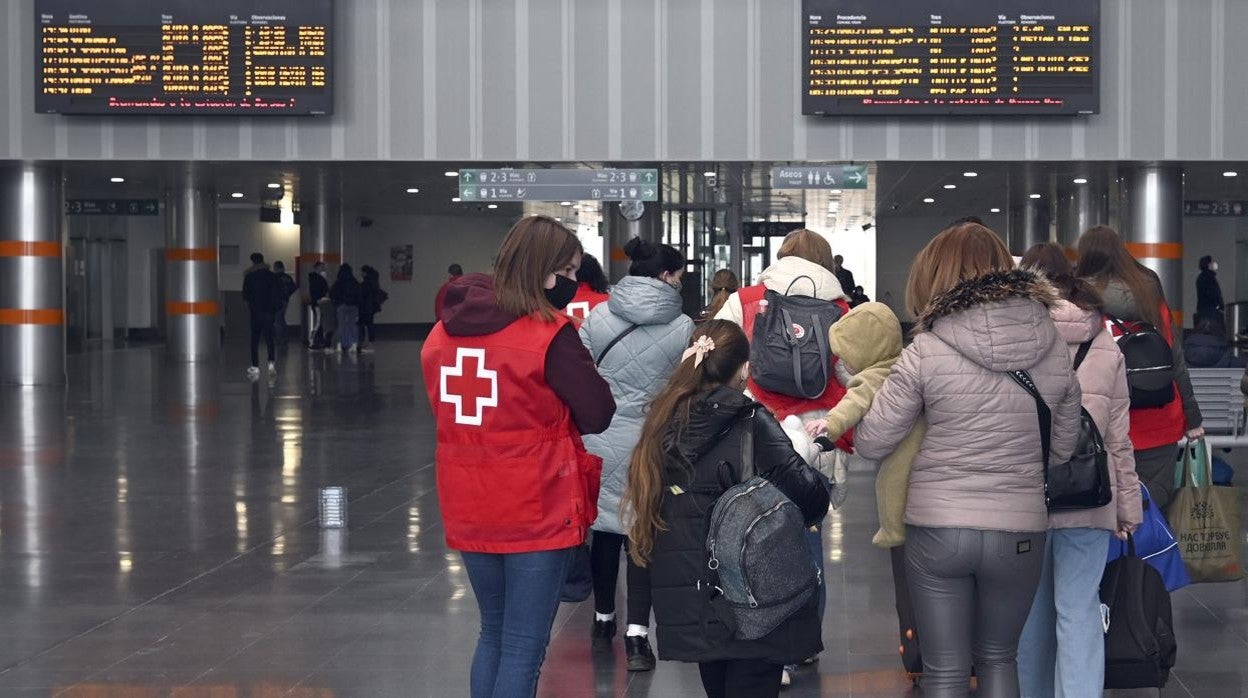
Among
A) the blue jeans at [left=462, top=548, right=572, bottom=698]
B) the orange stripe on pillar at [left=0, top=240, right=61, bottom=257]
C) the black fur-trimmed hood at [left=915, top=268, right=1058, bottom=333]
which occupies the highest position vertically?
the orange stripe on pillar at [left=0, top=240, right=61, bottom=257]

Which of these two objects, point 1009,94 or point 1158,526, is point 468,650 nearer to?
point 1158,526

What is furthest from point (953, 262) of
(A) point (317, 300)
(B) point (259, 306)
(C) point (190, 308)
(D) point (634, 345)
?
(A) point (317, 300)

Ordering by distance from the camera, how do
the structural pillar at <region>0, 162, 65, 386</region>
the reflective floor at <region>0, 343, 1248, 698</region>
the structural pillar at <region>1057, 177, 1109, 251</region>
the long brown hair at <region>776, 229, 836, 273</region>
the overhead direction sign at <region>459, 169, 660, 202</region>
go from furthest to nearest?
1. the structural pillar at <region>1057, 177, 1109, 251</region>
2. the structural pillar at <region>0, 162, 65, 386</region>
3. the overhead direction sign at <region>459, 169, 660, 202</region>
4. the long brown hair at <region>776, 229, 836, 273</region>
5. the reflective floor at <region>0, 343, 1248, 698</region>

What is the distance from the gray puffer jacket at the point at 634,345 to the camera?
558cm

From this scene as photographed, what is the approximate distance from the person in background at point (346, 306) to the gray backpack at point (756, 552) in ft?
84.3

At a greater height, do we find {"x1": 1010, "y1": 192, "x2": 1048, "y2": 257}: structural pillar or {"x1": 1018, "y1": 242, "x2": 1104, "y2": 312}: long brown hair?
{"x1": 1010, "y1": 192, "x2": 1048, "y2": 257}: structural pillar

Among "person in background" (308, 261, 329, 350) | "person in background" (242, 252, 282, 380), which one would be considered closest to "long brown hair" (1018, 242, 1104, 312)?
"person in background" (242, 252, 282, 380)

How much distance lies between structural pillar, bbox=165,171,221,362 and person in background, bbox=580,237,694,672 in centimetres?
2227

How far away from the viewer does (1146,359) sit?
5145mm

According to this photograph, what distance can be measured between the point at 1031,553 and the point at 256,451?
31.3 ft

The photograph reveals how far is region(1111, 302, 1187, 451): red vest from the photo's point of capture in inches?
209

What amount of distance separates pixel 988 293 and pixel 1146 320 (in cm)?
157

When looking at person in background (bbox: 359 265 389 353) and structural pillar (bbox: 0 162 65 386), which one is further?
person in background (bbox: 359 265 389 353)

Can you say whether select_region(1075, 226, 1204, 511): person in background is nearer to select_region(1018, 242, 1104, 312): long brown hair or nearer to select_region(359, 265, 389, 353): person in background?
select_region(1018, 242, 1104, 312): long brown hair
